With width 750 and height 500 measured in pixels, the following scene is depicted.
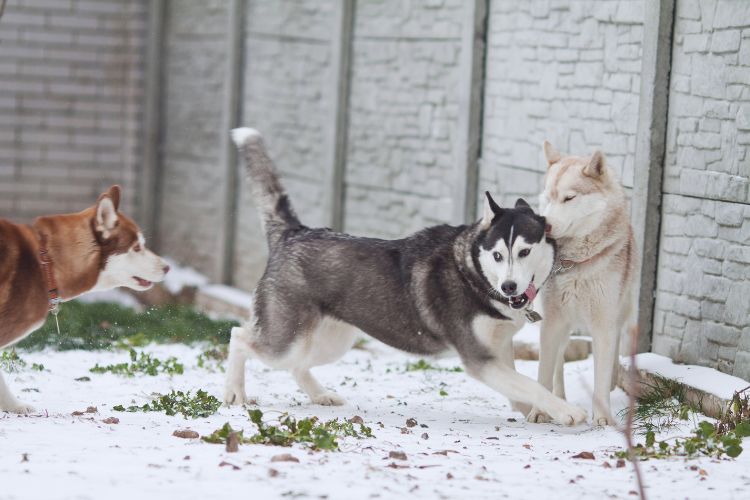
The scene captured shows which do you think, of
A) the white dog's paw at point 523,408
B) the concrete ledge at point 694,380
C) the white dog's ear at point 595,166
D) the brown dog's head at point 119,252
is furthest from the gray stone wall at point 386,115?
the brown dog's head at point 119,252

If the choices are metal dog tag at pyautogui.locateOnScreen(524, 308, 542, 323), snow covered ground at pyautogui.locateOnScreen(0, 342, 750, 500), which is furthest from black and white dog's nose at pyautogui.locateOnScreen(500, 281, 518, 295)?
snow covered ground at pyautogui.locateOnScreen(0, 342, 750, 500)

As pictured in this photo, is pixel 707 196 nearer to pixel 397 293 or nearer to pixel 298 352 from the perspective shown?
pixel 397 293

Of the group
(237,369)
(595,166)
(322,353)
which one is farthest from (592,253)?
(237,369)

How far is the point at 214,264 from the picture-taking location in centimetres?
1255

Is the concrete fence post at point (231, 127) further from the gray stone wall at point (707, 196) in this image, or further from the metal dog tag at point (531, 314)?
the metal dog tag at point (531, 314)

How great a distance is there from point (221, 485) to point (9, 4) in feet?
34.0

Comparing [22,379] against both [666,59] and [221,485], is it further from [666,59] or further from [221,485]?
[666,59]

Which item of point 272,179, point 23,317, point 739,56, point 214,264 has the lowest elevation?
point 214,264

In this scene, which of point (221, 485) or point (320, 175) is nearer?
point (221, 485)

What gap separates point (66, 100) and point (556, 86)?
299 inches

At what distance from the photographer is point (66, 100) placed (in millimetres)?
13086

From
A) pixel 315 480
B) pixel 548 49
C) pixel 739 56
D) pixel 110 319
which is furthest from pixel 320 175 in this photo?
pixel 315 480

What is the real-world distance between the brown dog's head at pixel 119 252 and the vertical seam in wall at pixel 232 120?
21.7 feet

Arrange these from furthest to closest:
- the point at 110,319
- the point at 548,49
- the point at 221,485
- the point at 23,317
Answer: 1. the point at 110,319
2. the point at 548,49
3. the point at 23,317
4. the point at 221,485
